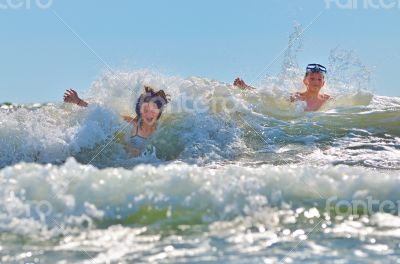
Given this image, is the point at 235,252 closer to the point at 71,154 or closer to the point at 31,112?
the point at 71,154

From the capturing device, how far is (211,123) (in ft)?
31.6

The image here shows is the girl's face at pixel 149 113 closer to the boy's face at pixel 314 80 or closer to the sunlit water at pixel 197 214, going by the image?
the sunlit water at pixel 197 214

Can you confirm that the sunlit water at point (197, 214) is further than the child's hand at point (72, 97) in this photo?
No

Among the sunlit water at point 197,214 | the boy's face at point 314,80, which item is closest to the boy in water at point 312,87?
the boy's face at point 314,80

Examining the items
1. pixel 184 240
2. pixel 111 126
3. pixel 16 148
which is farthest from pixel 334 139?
pixel 184 240

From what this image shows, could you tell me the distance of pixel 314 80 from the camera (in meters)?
10.6

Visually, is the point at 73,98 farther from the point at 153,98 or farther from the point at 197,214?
the point at 197,214

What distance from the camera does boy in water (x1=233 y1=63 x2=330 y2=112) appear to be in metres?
10.6

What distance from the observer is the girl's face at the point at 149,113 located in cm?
920

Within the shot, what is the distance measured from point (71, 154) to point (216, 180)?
5094mm

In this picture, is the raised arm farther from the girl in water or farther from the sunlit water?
the sunlit water

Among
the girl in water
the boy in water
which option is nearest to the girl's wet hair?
the girl in water

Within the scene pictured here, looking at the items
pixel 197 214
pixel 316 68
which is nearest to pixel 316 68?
pixel 316 68

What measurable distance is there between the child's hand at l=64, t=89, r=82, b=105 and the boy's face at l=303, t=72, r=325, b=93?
3851 millimetres
